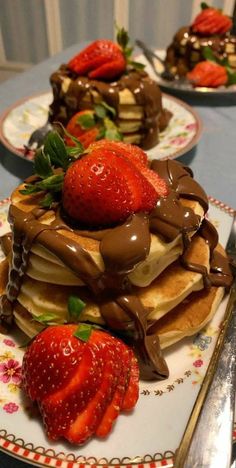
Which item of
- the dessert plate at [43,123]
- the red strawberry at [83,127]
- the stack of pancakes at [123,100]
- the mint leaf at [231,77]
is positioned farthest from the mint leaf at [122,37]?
the mint leaf at [231,77]

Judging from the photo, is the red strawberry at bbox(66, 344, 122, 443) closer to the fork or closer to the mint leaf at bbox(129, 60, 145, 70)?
the fork

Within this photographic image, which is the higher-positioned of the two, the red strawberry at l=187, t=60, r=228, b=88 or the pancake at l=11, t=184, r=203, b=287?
the pancake at l=11, t=184, r=203, b=287

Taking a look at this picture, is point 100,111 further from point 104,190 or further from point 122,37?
point 104,190

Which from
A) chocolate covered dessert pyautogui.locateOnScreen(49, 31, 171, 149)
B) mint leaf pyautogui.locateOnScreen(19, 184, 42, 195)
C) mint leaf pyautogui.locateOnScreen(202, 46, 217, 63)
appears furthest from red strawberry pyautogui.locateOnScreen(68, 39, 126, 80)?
mint leaf pyautogui.locateOnScreen(19, 184, 42, 195)

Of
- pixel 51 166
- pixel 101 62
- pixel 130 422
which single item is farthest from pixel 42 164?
pixel 101 62

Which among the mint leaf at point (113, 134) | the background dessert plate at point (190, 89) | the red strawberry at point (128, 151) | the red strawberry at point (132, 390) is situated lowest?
the background dessert plate at point (190, 89)

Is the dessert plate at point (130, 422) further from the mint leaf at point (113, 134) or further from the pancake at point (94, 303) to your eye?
the mint leaf at point (113, 134)
